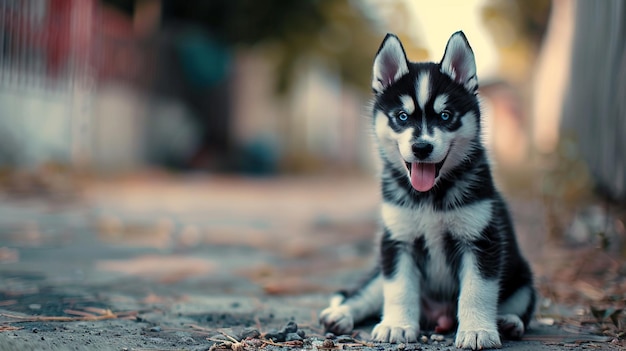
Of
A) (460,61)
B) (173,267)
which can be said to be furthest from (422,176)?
(173,267)

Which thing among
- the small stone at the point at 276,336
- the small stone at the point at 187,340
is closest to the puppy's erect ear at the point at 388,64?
the small stone at the point at 276,336

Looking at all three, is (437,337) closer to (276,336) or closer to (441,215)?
(441,215)

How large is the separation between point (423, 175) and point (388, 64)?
495 mm

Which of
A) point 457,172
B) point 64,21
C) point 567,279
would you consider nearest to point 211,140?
Answer: point 64,21

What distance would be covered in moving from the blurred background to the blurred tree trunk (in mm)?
25

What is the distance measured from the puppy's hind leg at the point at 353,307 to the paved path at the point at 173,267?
8 cm

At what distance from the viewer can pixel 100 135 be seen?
11.6 metres

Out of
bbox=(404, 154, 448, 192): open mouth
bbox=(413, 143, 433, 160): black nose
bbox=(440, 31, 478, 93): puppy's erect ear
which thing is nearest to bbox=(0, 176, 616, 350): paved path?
bbox=(404, 154, 448, 192): open mouth

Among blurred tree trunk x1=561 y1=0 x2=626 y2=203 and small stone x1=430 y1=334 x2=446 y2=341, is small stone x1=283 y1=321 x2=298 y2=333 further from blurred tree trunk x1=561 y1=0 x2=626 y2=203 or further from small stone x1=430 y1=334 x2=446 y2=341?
blurred tree trunk x1=561 y1=0 x2=626 y2=203

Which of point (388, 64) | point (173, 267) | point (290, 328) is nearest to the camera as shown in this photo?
point (290, 328)

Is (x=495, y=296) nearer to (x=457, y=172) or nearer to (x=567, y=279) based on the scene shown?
(x=457, y=172)

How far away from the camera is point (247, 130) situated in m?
16.6

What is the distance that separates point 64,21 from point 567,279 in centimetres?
836

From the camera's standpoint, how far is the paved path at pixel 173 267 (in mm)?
2662
